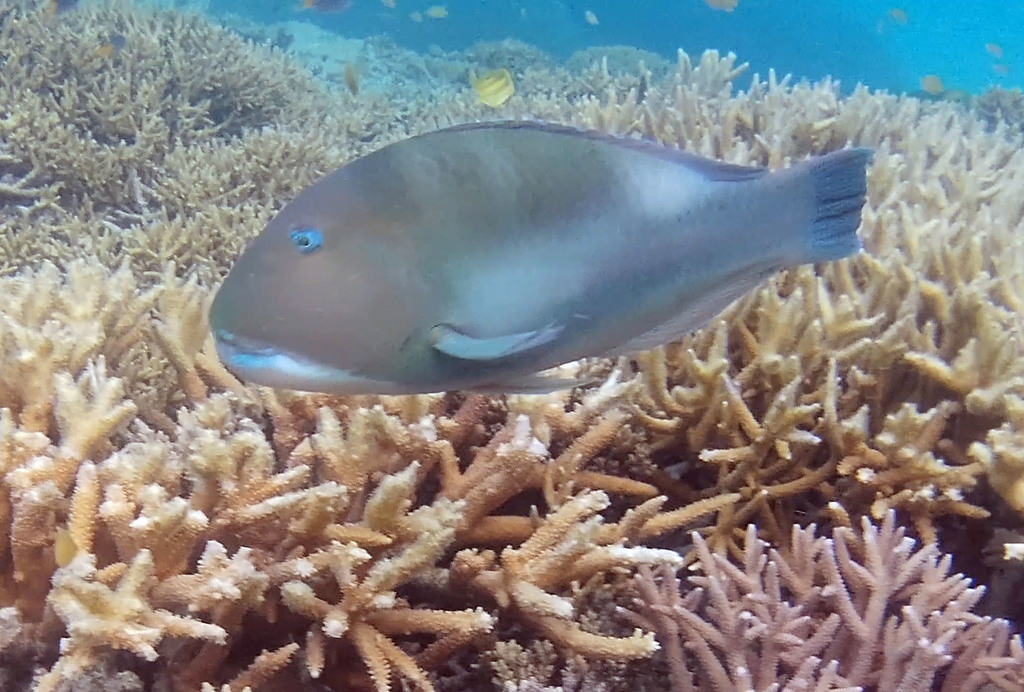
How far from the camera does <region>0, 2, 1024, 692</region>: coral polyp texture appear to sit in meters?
2.03

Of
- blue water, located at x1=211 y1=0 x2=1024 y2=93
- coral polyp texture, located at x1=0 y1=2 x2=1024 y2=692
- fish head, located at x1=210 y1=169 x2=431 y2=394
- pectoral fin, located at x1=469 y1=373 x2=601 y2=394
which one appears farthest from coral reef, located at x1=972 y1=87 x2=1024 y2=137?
fish head, located at x1=210 y1=169 x2=431 y2=394

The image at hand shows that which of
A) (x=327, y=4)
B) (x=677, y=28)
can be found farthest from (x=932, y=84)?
(x=677, y=28)

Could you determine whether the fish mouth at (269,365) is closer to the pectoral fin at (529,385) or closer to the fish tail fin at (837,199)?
the pectoral fin at (529,385)

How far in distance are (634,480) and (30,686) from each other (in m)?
1.95

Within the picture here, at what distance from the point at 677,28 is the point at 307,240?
4139 centimetres

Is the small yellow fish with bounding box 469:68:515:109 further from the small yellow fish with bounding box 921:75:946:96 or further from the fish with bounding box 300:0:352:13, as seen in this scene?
the small yellow fish with bounding box 921:75:946:96

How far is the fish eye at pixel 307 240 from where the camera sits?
1.17m

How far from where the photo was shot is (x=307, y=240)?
1175 mm

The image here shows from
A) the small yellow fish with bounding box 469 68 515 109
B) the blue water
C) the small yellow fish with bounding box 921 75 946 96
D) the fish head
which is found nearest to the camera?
the fish head

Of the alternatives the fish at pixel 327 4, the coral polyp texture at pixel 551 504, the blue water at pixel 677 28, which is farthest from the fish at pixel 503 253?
the blue water at pixel 677 28

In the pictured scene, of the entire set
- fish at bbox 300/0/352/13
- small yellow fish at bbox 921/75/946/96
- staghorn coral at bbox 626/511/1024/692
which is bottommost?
staghorn coral at bbox 626/511/1024/692

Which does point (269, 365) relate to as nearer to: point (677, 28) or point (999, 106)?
point (999, 106)

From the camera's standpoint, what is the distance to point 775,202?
4.58 ft

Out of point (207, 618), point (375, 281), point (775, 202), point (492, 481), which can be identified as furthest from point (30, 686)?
point (775, 202)
